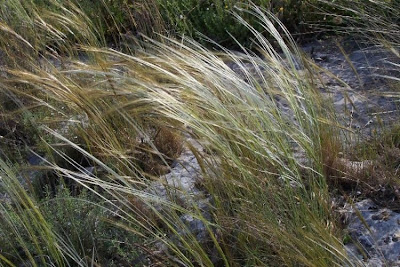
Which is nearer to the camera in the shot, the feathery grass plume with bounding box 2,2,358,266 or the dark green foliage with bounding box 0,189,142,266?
the feathery grass plume with bounding box 2,2,358,266

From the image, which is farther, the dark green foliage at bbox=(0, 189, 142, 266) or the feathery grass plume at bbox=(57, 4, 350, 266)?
the dark green foliage at bbox=(0, 189, 142, 266)

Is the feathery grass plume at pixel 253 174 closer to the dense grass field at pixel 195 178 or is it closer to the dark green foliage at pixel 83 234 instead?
the dense grass field at pixel 195 178

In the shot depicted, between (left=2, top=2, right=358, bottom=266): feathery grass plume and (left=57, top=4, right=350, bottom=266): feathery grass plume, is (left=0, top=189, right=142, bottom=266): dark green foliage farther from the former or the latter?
(left=57, top=4, right=350, bottom=266): feathery grass plume

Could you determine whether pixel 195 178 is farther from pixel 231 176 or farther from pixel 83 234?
pixel 83 234

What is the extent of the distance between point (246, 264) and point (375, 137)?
937mm

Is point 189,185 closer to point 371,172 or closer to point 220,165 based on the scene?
point 220,165

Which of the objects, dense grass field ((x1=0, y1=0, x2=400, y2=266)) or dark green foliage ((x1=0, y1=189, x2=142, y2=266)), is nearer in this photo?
dense grass field ((x1=0, y1=0, x2=400, y2=266))

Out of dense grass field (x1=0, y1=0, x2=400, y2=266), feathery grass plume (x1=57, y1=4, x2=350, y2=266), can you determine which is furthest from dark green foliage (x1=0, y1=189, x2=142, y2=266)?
feathery grass plume (x1=57, y1=4, x2=350, y2=266)

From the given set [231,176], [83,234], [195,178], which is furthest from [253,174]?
[83,234]

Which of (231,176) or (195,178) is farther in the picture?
(195,178)

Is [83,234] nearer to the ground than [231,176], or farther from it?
nearer to the ground

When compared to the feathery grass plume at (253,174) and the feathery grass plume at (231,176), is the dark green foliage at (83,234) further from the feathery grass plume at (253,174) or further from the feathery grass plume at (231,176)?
the feathery grass plume at (253,174)

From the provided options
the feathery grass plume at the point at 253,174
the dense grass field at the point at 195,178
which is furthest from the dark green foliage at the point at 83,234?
the feathery grass plume at the point at 253,174

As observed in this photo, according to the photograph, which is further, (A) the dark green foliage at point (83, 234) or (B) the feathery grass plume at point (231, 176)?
(A) the dark green foliage at point (83, 234)
